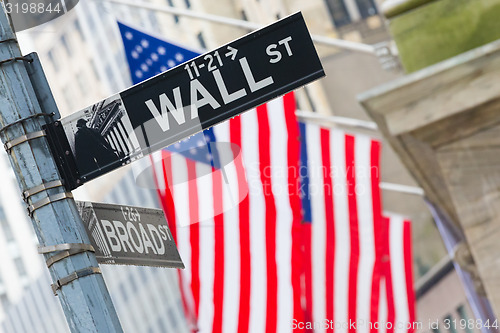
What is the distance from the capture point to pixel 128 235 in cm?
506

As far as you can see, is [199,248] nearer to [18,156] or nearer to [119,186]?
[18,156]

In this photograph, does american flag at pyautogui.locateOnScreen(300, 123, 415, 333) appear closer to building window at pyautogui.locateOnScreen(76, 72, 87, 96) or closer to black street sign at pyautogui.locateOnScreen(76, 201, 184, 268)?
black street sign at pyautogui.locateOnScreen(76, 201, 184, 268)

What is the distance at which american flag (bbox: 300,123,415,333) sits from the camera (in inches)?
546

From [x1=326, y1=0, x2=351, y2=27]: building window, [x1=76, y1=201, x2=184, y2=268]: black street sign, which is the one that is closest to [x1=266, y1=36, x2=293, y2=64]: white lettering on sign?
[x1=76, y1=201, x2=184, y2=268]: black street sign

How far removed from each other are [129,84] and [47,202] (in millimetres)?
46206

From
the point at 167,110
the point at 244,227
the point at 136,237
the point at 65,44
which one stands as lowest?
the point at 244,227

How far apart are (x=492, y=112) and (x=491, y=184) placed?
605 mm

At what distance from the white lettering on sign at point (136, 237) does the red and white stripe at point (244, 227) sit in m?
5.93

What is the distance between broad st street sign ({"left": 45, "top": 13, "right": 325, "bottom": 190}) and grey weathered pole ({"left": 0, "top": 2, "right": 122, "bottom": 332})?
4.0 inches

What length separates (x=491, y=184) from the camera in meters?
7.92

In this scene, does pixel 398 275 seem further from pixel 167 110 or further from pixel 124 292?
pixel 124 292

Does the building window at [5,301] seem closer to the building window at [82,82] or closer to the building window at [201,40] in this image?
the building window at [82,82]

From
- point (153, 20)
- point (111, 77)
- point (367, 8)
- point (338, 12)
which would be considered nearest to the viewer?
point (338, 12)

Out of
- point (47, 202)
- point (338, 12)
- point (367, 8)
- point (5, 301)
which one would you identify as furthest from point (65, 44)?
point (47, 202)
